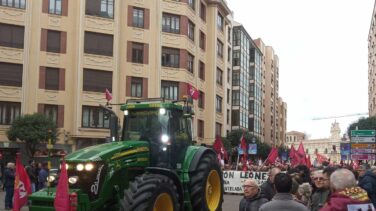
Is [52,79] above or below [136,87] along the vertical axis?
above

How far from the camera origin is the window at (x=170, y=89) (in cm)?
3956

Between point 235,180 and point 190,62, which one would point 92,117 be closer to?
point 190,62

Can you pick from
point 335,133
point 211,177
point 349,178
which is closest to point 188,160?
point 211,177

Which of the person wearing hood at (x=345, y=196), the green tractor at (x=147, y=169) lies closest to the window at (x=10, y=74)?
the green tractor at (x=147, y=169)

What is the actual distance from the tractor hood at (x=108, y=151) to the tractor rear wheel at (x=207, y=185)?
1371 millimetres

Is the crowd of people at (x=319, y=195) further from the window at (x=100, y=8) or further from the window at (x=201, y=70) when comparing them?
the window at (x=201, y=70)

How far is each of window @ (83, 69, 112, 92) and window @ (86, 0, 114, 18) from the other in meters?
4.10

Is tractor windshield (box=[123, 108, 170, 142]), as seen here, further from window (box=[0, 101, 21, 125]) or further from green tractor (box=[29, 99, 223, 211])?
window (box=[0, 101, 21, 125])

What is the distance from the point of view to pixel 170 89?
131ft

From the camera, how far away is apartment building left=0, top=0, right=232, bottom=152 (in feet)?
113

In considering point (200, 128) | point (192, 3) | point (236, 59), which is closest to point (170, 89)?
point (200, 128)

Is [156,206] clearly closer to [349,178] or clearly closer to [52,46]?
[349,178]

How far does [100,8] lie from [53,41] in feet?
13.6

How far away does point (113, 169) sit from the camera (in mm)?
9680
